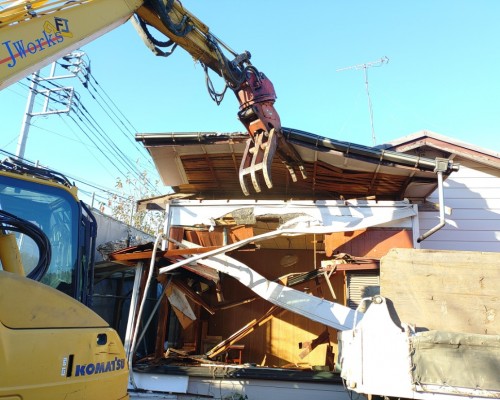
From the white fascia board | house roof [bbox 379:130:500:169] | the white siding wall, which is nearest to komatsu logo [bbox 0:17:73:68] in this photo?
the white fascia board

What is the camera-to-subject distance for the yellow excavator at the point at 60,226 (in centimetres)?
248

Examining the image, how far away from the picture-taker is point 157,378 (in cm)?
709

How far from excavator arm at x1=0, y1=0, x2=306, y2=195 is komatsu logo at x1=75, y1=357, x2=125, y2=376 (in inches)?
115

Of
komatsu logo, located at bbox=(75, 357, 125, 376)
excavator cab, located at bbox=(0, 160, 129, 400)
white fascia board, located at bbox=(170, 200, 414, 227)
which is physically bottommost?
komatsu logo, located at bbox=(75, 357, 125, 376)

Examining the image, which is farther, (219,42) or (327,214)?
(327,214)

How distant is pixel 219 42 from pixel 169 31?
1333 mm

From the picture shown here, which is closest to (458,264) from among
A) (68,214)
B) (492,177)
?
(68,214)

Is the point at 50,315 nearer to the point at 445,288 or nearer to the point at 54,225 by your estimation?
the point at 54,225

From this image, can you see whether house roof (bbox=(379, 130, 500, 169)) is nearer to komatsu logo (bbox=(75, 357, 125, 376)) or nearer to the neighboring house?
the neighboring house

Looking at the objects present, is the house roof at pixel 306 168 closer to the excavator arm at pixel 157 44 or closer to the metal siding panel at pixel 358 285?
the excavator arm at pixel 157 44

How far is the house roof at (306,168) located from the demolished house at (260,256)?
24 millimetres

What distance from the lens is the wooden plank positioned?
4254 mm

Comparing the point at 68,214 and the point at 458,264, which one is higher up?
the point at 68,214

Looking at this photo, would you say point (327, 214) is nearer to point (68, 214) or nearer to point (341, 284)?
point (341, 284)
